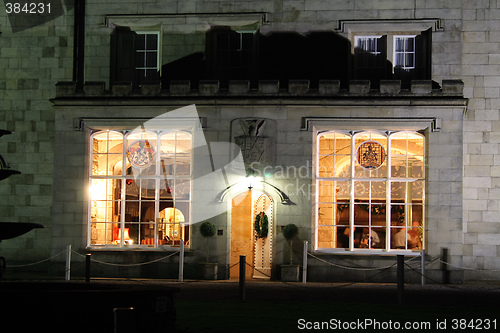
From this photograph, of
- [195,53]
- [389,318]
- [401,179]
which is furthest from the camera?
[195,53]

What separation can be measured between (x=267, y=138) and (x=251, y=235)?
3.52 metres

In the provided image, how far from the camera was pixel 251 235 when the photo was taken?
70.6 ft

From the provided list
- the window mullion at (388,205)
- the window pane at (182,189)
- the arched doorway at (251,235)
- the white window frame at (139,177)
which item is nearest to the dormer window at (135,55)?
the white window frame at (139,177)

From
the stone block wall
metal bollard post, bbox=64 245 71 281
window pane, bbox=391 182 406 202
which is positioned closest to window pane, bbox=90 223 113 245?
metal bollard post, bbox=64 245 71 281

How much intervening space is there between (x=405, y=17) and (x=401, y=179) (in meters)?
5.00

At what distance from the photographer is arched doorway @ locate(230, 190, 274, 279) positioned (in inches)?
800

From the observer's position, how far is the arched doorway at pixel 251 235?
66.6ft

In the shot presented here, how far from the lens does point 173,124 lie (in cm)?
2027

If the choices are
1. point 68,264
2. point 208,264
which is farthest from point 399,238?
point 68,264

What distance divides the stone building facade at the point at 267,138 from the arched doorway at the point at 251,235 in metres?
0.05

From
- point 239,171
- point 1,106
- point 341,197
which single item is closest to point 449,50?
point 341,197

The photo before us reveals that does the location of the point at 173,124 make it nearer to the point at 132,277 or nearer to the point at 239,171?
the point at 239,171

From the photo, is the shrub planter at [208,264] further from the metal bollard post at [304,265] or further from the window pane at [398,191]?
the window pane at [398,191]

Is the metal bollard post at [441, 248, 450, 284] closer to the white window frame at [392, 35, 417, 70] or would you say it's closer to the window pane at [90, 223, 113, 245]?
the white window frame at [392, 35, 417, 70]
